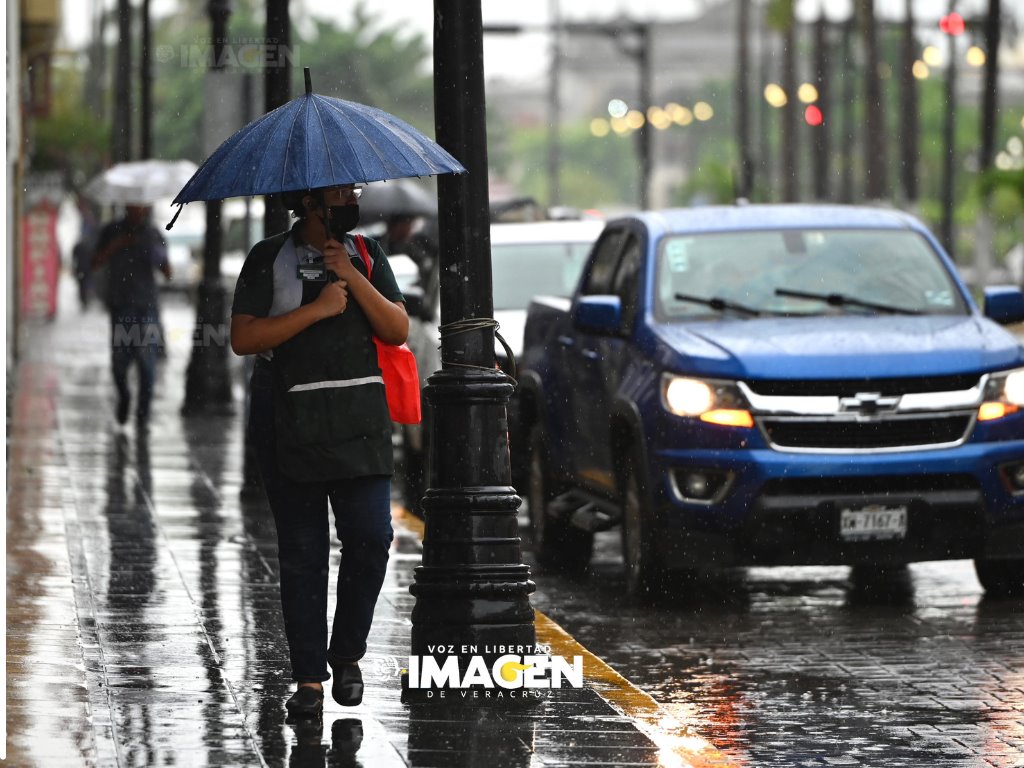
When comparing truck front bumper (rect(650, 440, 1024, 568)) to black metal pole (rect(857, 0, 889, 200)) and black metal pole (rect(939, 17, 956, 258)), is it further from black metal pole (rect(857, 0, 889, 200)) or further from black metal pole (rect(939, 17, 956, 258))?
black metal pole (rect(857, 0, 889, 200))

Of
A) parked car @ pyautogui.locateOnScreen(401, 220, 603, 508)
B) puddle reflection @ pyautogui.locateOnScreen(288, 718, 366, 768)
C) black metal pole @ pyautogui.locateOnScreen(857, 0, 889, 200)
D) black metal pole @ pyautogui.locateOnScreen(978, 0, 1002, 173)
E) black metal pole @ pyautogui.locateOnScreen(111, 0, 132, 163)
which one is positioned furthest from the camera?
black metal pole @ pyautogui.locateOnScreen(857, 0, 889, 200)

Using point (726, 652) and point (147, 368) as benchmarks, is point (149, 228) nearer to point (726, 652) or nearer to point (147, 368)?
point (147, 368)

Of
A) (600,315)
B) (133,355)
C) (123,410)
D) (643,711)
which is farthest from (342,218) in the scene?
(133,355)

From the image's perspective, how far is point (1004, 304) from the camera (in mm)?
10820

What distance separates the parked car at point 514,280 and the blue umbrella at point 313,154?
6848 millimetres

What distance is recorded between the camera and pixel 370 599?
712 cm

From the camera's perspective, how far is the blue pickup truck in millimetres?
9867

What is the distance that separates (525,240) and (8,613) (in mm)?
6686

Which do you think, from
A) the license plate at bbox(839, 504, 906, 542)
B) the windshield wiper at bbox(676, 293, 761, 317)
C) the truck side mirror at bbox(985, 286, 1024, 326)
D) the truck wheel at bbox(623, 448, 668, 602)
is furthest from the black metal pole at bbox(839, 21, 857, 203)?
the license plate at bbox(839, 504, 906, 542)

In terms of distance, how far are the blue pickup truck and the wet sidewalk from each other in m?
1.02

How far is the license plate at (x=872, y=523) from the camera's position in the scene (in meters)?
9.83

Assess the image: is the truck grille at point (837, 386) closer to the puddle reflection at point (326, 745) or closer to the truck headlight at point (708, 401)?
the truck headlight at point (708, 401)

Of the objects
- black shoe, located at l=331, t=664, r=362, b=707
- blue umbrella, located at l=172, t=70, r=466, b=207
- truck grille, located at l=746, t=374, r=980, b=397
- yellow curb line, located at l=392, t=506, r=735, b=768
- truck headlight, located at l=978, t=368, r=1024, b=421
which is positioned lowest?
yellow curb line, located at l=392, t=506, r=735, b=768

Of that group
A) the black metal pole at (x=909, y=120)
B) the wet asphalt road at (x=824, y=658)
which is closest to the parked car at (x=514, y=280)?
the wet asphalt road at (x=824, y=658)
